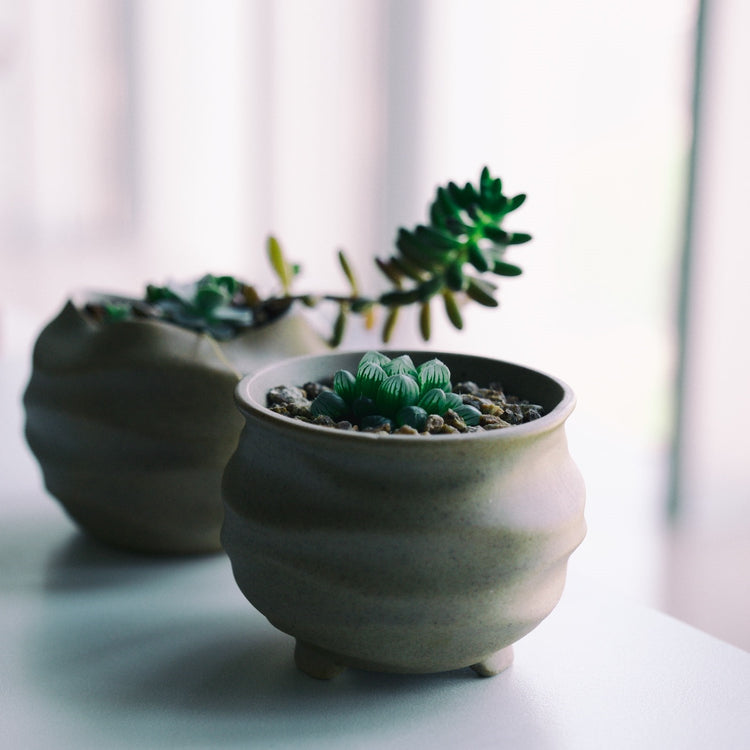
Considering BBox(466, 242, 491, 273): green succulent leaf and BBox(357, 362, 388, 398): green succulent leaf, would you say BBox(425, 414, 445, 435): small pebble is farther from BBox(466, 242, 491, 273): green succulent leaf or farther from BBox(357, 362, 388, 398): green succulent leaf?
BBox(466, 242, 491, 273): green succulent leaf

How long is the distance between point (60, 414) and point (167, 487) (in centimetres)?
8

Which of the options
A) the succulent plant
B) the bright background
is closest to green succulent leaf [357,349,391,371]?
the succulent plant

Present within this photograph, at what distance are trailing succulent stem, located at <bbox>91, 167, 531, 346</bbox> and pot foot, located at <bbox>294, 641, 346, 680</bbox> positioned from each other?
8.5 inches

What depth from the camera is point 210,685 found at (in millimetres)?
505

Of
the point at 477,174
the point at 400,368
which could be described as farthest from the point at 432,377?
the point at 477,174

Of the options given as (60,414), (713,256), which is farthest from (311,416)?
(713,256)

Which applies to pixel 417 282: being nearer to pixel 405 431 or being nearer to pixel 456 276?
pixel 456 276

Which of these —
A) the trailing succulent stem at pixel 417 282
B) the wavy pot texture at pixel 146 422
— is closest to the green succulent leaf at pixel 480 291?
the trailing succulent stem at pixel 417 282

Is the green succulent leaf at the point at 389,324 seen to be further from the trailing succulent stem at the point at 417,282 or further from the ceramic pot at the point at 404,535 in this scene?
the ceramic pot at the point at 404,535

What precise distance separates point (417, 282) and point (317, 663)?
0.89 feet

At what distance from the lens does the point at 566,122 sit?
1773 millimetres

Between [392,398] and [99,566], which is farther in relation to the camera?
[99,566]

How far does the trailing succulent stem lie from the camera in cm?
60

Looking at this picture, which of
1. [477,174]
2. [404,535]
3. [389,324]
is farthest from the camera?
[477,174]
